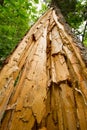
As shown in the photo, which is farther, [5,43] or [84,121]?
[5,43]

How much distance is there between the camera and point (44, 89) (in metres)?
1.73

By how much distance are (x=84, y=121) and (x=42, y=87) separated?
1.49 feet

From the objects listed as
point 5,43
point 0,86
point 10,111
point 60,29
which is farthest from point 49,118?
point 5,43

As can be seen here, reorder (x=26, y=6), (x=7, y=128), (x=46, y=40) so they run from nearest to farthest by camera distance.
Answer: (x=7, y=128) → (x=46, y=40) → (x=26, y=6)

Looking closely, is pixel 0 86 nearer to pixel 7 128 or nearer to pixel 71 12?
pixel 7 128

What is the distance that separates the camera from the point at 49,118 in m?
1.60

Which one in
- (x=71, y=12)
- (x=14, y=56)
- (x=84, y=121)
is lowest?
(x=71, y=12)

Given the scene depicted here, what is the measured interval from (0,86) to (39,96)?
331 millimetres

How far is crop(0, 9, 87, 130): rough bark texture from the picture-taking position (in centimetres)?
153

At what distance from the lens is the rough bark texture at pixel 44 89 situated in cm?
153

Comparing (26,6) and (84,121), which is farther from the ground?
(84,121)

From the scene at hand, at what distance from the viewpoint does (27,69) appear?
1.95 m

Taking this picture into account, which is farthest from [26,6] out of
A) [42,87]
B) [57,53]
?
[42,87]

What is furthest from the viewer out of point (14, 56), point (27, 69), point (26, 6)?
point (26, 6)
